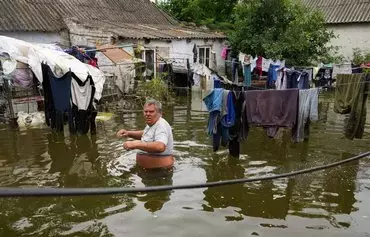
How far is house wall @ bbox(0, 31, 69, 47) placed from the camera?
1770 cm

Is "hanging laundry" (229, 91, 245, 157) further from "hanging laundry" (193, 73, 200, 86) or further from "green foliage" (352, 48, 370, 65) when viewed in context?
"green foliage" (352, 48, 370, 65)

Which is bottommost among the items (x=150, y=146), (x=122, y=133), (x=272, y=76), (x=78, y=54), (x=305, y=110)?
(x=150, y=146)

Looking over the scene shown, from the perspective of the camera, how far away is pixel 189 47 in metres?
22.3

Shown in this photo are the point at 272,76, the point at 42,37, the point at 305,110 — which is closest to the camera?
the point at 305,110

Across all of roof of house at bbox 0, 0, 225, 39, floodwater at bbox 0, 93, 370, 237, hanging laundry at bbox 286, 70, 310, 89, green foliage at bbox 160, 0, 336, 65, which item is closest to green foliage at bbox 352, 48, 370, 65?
green foliage at bbox 160, 0, 336, 65

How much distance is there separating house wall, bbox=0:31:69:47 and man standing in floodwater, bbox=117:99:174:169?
1241 cm

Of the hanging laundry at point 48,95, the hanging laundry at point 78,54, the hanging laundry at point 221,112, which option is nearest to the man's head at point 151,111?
the hanging laundry at point 221,112

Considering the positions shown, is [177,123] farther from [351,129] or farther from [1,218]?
[1,218]

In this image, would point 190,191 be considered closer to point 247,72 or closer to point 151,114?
point 151,114

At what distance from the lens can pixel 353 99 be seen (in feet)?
29.0

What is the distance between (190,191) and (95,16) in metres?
17.0

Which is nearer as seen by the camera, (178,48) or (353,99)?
(353,99)

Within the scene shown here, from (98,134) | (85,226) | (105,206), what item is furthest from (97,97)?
(85,226)

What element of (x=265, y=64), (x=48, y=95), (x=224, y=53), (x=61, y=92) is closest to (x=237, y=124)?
(x=61, y=92)
